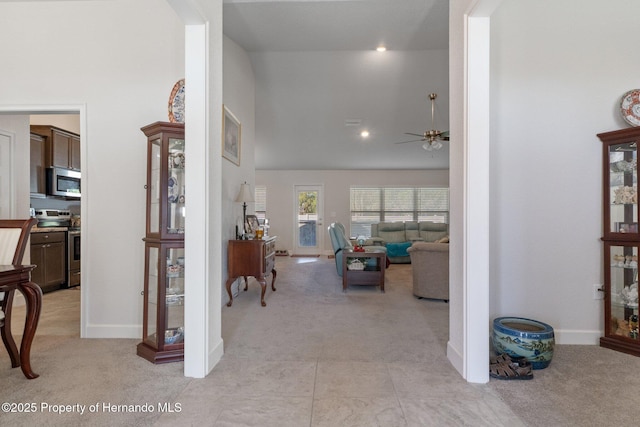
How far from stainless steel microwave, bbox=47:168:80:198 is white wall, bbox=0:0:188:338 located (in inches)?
84.3

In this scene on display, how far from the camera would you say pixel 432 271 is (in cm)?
391

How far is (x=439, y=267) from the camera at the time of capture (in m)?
3.89

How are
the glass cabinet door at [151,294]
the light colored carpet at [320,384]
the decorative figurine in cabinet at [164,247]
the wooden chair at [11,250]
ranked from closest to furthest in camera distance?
the light colored carpet at [320,384]
the wooden chair at [11,250]
the decorative figurine in cabinet at [164,247]
the glass cabinet door at [151,294]

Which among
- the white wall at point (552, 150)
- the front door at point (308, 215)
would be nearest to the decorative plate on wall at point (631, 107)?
the white wall at point (552, 150)

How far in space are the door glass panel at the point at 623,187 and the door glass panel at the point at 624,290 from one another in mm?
181

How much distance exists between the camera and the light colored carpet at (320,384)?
62.6 inches

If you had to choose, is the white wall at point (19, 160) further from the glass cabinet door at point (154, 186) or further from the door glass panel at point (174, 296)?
the door glass panel at point (174, 296)

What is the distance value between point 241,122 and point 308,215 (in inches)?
184

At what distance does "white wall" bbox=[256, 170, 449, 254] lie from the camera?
28.7ft

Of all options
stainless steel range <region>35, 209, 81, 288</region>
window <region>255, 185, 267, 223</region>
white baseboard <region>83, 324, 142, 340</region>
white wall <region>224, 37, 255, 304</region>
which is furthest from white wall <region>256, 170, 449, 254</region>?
white baseboard <region>83, 324, 142, 340</region>

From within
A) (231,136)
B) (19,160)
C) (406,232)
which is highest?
(231,136)

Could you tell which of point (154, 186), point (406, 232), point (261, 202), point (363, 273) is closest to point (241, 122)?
point (154, 186)

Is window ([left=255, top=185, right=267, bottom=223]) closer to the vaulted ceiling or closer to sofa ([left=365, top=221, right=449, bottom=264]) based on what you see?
the vaulted ceiling

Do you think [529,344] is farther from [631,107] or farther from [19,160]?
[19,160]
